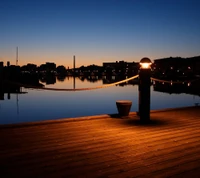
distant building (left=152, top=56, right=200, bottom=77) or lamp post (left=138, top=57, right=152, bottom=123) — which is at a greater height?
distant building (left=152, top=56, right=200, bottom=77)

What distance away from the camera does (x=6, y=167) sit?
4.01 m

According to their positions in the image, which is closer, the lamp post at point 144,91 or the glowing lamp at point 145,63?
the lamp post at point 144,91

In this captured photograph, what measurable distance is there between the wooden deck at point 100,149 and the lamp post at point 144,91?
31 centimetres

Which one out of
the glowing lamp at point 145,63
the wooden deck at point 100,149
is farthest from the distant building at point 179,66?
the wooden deck at point 100,149

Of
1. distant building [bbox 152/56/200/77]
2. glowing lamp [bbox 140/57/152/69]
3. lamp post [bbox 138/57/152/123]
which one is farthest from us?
distant building [bbox 152/56/200/77]

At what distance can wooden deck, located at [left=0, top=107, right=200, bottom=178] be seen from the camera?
389 centimetres

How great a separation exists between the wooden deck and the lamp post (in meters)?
0.31

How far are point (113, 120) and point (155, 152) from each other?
3.24 meters

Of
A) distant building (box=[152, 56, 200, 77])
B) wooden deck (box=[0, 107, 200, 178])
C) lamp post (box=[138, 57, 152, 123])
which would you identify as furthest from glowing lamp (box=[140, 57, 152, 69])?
distant building (box=[152, 56, 200, 77])

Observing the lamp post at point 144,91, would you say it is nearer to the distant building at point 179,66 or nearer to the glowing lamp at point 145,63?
the glowing lamp at point 145,63

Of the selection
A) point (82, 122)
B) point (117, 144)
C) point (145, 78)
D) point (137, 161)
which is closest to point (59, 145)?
point (117, 144)

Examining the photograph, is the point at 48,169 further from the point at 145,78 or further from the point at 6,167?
the point at 145,78

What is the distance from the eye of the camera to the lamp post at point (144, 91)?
7.66 metres

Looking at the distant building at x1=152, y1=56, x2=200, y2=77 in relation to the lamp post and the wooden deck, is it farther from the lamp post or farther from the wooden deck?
the wooden deck
